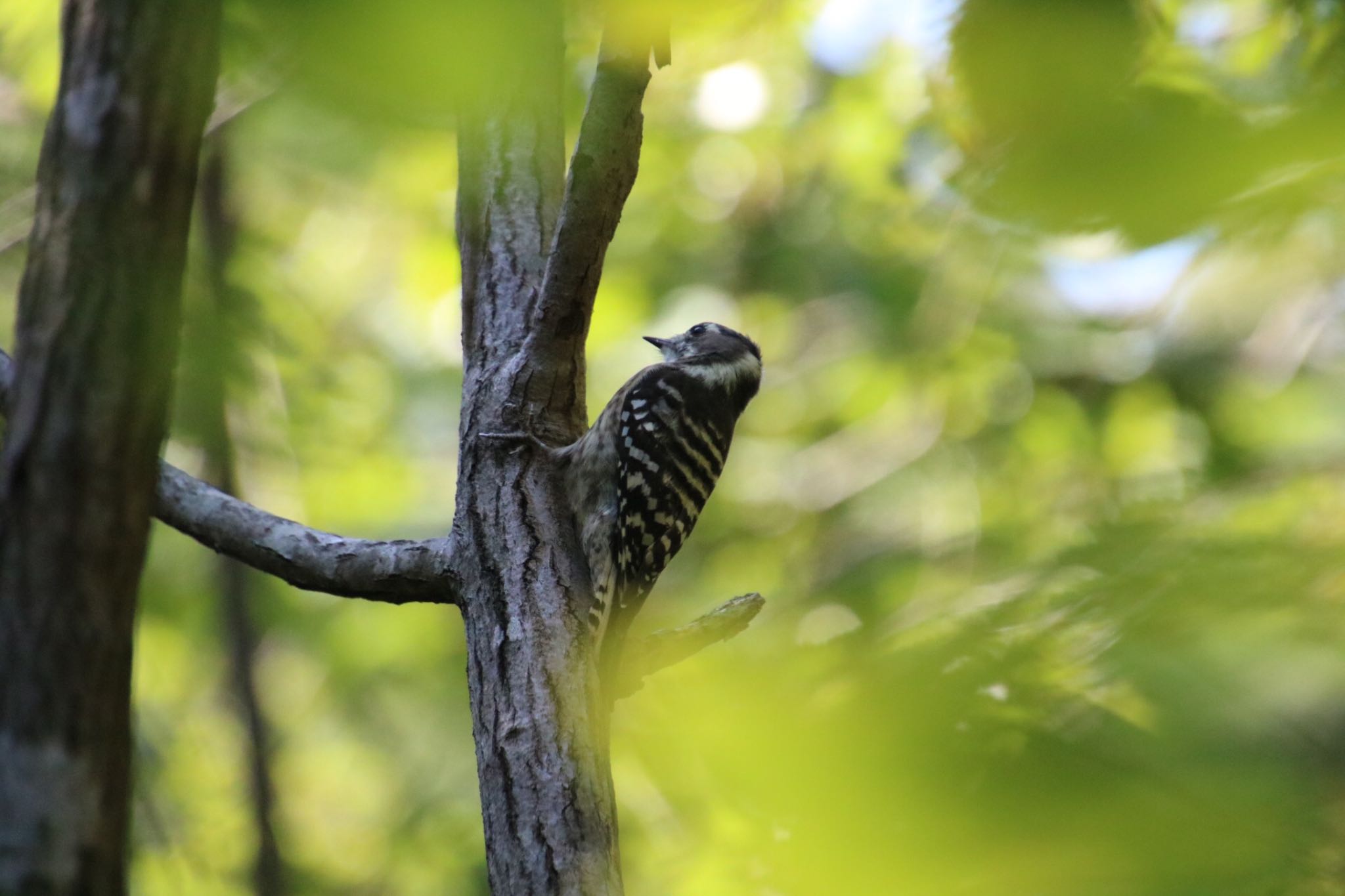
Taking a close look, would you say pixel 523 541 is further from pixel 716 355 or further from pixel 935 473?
pixel 935 473

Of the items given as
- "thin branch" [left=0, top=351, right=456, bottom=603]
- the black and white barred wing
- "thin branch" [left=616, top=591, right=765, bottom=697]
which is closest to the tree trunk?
"thin branch" [left=0, top=351, right=456, bottom=603]

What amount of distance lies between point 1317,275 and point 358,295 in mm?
9446

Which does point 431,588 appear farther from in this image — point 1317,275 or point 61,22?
point 1317,275

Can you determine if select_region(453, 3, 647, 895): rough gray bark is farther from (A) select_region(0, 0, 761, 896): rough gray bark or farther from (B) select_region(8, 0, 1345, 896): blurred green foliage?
(B) select_region(8, 0, 1345, 896): blurred green foliage

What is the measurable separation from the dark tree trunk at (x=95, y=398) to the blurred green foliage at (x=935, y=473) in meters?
0.19

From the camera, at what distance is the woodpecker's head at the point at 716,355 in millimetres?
5359

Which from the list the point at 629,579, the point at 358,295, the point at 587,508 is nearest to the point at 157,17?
the point at 587,508

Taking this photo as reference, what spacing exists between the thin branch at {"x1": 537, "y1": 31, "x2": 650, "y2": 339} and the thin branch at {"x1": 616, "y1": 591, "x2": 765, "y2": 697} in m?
0.96

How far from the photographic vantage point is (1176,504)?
3.05 feet

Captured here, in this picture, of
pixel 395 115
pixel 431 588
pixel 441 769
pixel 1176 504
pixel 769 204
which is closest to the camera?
pixel 1176 504

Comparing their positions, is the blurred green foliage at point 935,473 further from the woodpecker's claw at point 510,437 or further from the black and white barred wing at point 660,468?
the black and white barred wing at point 660,468

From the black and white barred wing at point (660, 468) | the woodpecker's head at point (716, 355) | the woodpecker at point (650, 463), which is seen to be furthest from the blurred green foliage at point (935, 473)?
the woodpecker's head at point (716, 355)

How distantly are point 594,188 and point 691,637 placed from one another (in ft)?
4.43

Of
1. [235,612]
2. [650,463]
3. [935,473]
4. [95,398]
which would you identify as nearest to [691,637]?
[650,463]
